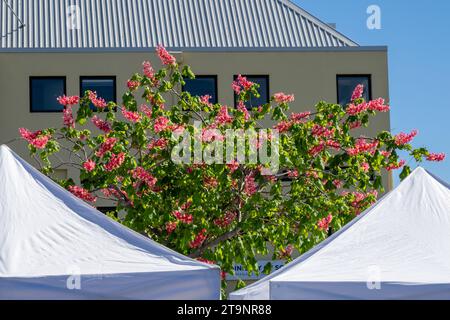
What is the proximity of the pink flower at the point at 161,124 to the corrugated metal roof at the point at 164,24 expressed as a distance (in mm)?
25494

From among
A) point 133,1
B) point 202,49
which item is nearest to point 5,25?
point 133,1

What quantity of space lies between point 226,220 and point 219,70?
67.2 feet

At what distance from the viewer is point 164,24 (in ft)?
143

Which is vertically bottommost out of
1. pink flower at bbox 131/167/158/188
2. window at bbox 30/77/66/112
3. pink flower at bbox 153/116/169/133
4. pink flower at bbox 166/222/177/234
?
pink flower at bbox 166/222/177/234

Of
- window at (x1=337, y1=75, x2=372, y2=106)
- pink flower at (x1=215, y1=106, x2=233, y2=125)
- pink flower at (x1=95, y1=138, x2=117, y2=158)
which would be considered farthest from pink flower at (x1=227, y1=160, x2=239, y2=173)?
window at (x1=337, y1=75, x2=372, y2=106)

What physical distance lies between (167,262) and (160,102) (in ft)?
31.5

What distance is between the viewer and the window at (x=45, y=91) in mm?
37469

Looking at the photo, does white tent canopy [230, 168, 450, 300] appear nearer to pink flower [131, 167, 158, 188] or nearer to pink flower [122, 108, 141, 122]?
pink flower [131, 167, 158, 188]

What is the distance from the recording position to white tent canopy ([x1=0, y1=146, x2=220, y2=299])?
333 inches

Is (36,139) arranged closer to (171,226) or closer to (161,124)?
(161,124)

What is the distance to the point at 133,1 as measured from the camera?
44.0 m

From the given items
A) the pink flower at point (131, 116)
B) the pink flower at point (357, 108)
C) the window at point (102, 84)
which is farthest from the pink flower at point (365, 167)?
the window at point (102, 84)

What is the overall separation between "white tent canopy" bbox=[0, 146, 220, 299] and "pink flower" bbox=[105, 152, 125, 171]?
726cm

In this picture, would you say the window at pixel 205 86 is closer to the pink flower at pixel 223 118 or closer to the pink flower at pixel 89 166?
the pink flower at pixel 223 118
